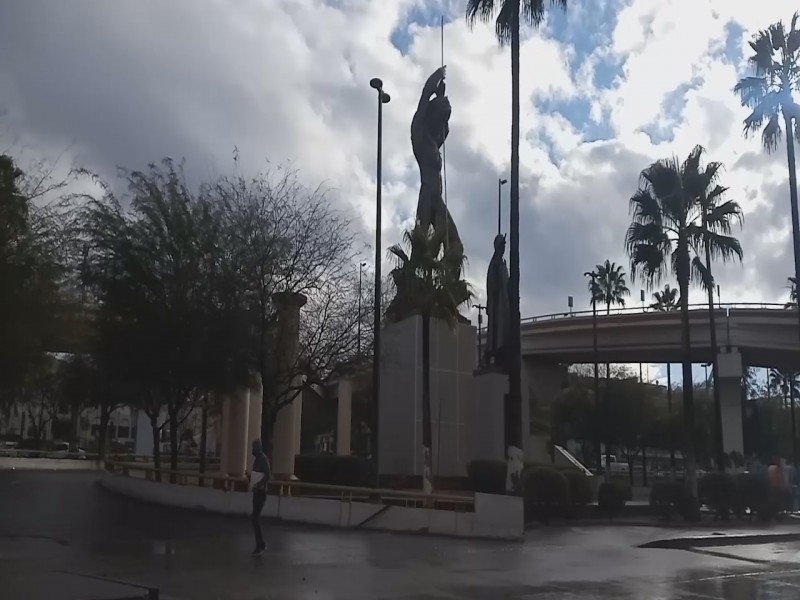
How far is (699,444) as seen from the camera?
31906mm

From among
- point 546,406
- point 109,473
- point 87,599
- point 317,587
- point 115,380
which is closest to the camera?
point 87,599

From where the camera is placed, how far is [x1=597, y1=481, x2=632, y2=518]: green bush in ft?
89.4

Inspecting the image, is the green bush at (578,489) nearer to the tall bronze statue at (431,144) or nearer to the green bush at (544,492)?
the green bush at (544,492)

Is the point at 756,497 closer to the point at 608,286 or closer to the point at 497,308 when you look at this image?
the point at 497,308

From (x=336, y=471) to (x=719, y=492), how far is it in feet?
42.2

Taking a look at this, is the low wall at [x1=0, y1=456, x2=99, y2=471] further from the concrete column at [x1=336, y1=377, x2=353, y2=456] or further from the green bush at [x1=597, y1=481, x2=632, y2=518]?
the green bush at [x1=597, y1=481, x2=632, y2=518]

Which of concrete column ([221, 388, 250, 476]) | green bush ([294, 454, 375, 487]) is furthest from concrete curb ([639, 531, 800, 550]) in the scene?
concrete column ([221, 388, 250, 476])

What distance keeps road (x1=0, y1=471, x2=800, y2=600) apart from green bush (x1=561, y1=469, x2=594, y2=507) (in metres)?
3.28

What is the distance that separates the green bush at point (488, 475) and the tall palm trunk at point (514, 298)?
28.6 feet

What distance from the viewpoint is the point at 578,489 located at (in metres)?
25.6

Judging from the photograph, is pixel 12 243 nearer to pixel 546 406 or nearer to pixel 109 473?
pixel 109 473

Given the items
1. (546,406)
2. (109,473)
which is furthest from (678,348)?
(109,473)

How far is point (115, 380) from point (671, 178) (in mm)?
19371

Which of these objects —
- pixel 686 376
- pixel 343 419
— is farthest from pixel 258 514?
pixel 343 419
